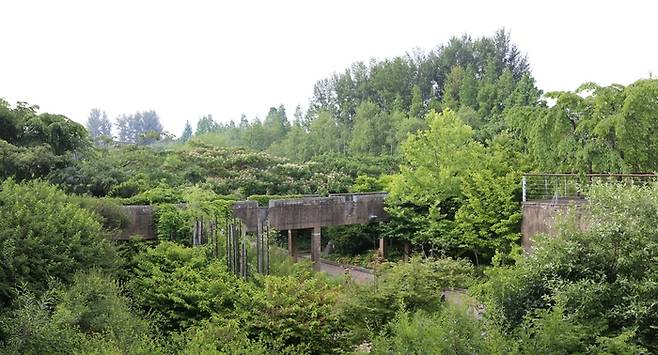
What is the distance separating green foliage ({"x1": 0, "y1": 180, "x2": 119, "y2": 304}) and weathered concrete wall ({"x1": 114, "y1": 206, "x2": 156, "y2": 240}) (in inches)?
102

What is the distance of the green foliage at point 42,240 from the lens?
1143 cm

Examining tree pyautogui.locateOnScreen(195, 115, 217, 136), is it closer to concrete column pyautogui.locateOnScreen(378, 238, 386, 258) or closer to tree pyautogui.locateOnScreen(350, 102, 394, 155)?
tree pyautogui.locateOnScreen(350, 102, 394, 155)

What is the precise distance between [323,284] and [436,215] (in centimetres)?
977

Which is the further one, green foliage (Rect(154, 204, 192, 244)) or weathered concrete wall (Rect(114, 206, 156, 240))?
green foliage (Rect(154, 204, 192, 244))

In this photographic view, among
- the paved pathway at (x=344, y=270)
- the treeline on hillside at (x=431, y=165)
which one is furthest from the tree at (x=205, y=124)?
the paved pathway at (x=344, y=270)

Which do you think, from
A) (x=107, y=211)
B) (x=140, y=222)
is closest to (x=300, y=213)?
(x=140, y=222)

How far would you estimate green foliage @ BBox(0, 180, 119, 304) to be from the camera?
11.4 metres

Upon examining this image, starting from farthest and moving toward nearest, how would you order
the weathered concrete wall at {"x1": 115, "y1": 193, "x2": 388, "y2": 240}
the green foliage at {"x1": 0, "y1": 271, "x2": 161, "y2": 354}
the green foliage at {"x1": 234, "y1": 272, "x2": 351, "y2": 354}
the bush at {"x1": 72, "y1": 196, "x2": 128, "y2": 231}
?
the weathered concrete wall at {"x1": 115, "y1": 193, "x2": 388, "y2": 240}
the bush at {"x1": 72, "y1": 196, "x2": 128, "y2": 231}
the green foliage at {"x1": 234, "y1": 272, "x2": 351, "y2": 354}
the green foliage at {"x1": 0, "y1": 271, "x2": 161, "y2": 354}

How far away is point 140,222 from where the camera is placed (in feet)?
55.3

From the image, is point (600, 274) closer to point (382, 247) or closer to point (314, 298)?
point (314, 298)

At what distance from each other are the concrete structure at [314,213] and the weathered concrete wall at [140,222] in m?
2.84

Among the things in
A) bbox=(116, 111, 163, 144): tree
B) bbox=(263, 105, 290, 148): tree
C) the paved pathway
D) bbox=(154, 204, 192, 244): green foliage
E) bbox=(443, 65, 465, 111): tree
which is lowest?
the paved pathway

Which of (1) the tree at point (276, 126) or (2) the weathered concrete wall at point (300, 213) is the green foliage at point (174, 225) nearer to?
(2) the weathered concrete wall at point (300, 213)

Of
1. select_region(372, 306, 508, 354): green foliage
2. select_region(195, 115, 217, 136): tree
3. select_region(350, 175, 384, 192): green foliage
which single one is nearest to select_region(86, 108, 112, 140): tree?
select_region(195, 115, 217, 136): tree
